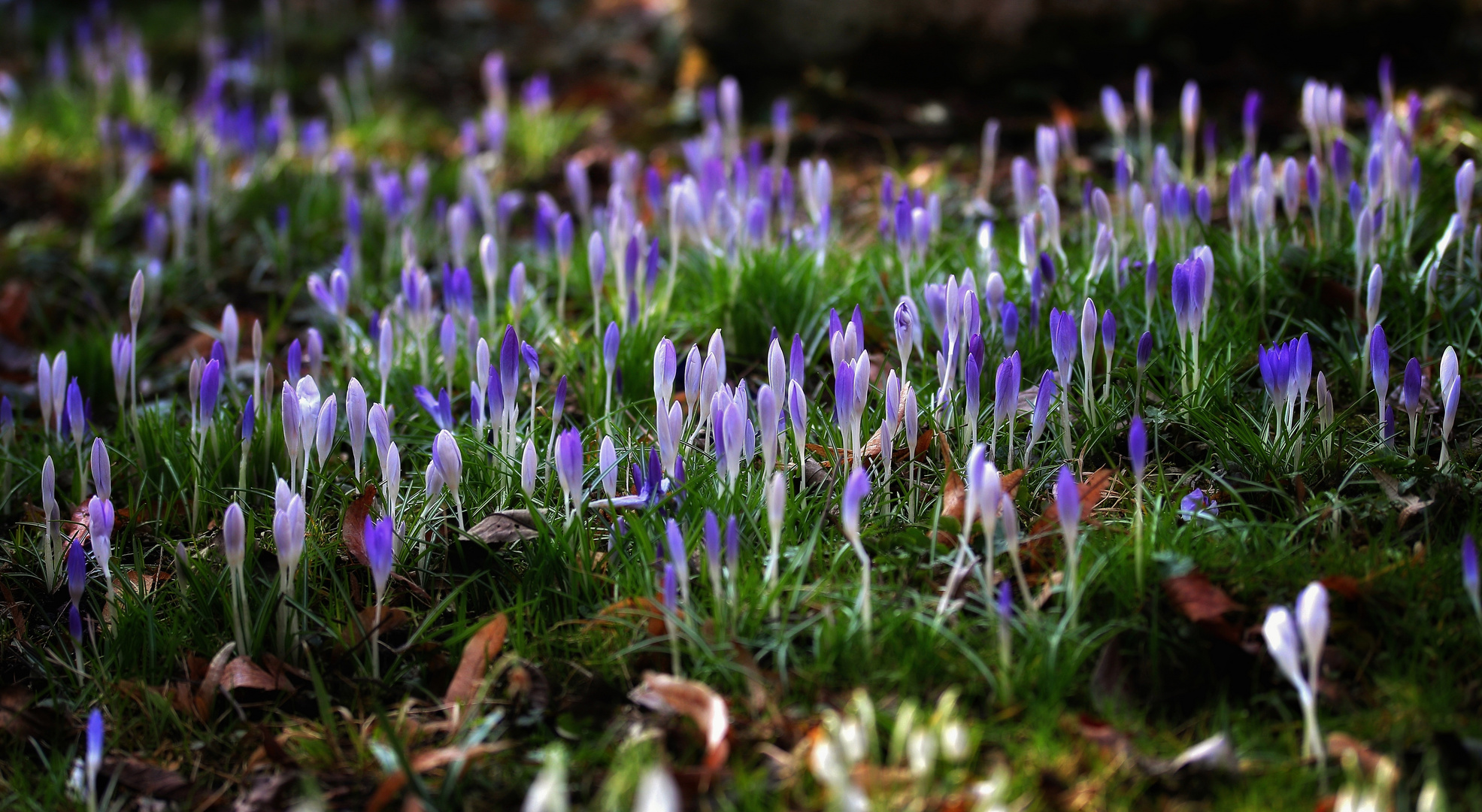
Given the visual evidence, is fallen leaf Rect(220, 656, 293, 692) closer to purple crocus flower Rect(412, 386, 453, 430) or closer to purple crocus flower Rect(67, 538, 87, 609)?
purple crocus flower Rect(67, 538, 87, 609)

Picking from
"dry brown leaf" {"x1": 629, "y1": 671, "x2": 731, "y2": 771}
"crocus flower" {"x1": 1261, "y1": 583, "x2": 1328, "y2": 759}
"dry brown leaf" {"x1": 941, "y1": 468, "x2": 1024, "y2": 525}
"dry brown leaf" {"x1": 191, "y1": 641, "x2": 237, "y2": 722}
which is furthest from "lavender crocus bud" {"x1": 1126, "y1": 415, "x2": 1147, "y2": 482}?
"dry brown leaf" {"x1": 191, "y1": 641, "x2": 237, "y2": 722}

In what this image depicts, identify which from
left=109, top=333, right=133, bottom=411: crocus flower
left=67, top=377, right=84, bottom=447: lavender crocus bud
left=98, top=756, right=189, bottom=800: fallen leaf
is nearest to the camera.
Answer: left=98, top=756, right=189, bottom=800: fallen leaf

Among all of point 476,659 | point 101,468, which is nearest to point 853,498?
point 476,659

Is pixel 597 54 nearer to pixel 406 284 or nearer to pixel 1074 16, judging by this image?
pixel 1074 16

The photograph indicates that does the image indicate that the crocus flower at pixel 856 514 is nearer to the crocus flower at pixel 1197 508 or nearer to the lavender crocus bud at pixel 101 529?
the crocus flower at pixel 1197 508

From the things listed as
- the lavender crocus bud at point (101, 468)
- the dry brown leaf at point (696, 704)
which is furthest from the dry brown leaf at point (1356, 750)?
the lavender crocus bud at point (101, 468)

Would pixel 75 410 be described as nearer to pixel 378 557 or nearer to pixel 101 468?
pixel 101 468
